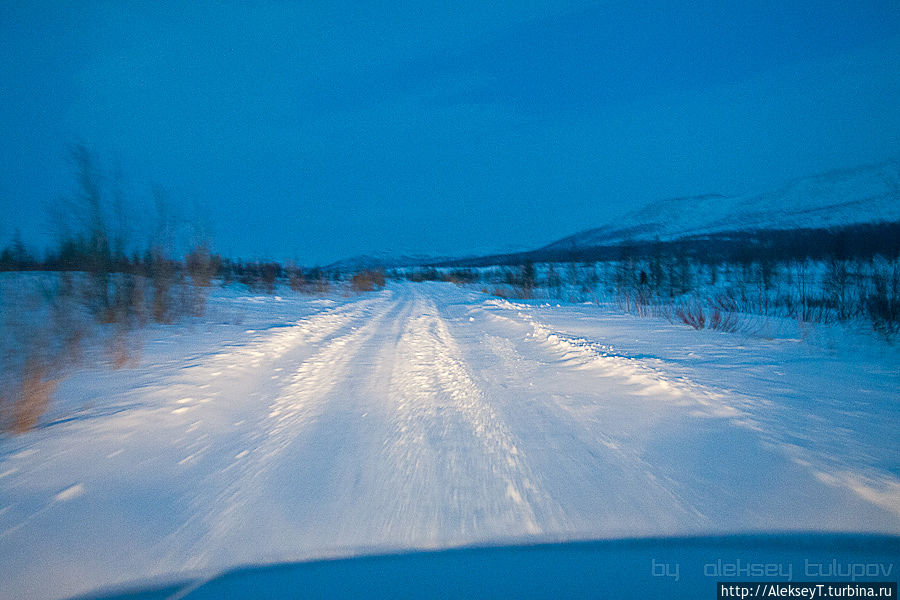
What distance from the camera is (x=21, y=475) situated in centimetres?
241

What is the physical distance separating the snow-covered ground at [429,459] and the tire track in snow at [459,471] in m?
0.02

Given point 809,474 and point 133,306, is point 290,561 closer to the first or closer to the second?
point 809,474

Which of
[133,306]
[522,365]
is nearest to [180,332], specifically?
[133,306]

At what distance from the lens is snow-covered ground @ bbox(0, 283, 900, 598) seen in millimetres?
1898

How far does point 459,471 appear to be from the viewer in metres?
2.47

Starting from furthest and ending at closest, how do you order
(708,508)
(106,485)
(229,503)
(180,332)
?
(180,332) < (106,485) < (229,503) < (708,508)

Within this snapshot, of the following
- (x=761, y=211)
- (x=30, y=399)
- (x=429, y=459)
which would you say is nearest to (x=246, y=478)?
(x=429, y=459)

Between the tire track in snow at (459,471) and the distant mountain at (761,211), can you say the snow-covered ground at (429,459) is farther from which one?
the distant mountain at (761,211)

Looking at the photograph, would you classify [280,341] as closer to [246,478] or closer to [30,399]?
[30,399]

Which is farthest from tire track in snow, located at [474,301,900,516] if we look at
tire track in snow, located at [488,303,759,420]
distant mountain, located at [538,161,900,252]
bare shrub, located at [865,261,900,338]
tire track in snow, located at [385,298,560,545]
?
distant mountain, located at [538,161,900,252]

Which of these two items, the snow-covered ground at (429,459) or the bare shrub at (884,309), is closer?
the snow-covered ground at (429,459)

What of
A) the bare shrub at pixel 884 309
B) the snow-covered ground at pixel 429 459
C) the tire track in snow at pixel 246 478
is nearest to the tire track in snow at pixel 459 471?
the snow-covered ground at pixel 429 459

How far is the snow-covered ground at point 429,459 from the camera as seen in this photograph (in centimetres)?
190

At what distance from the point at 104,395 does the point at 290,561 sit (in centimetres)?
329
